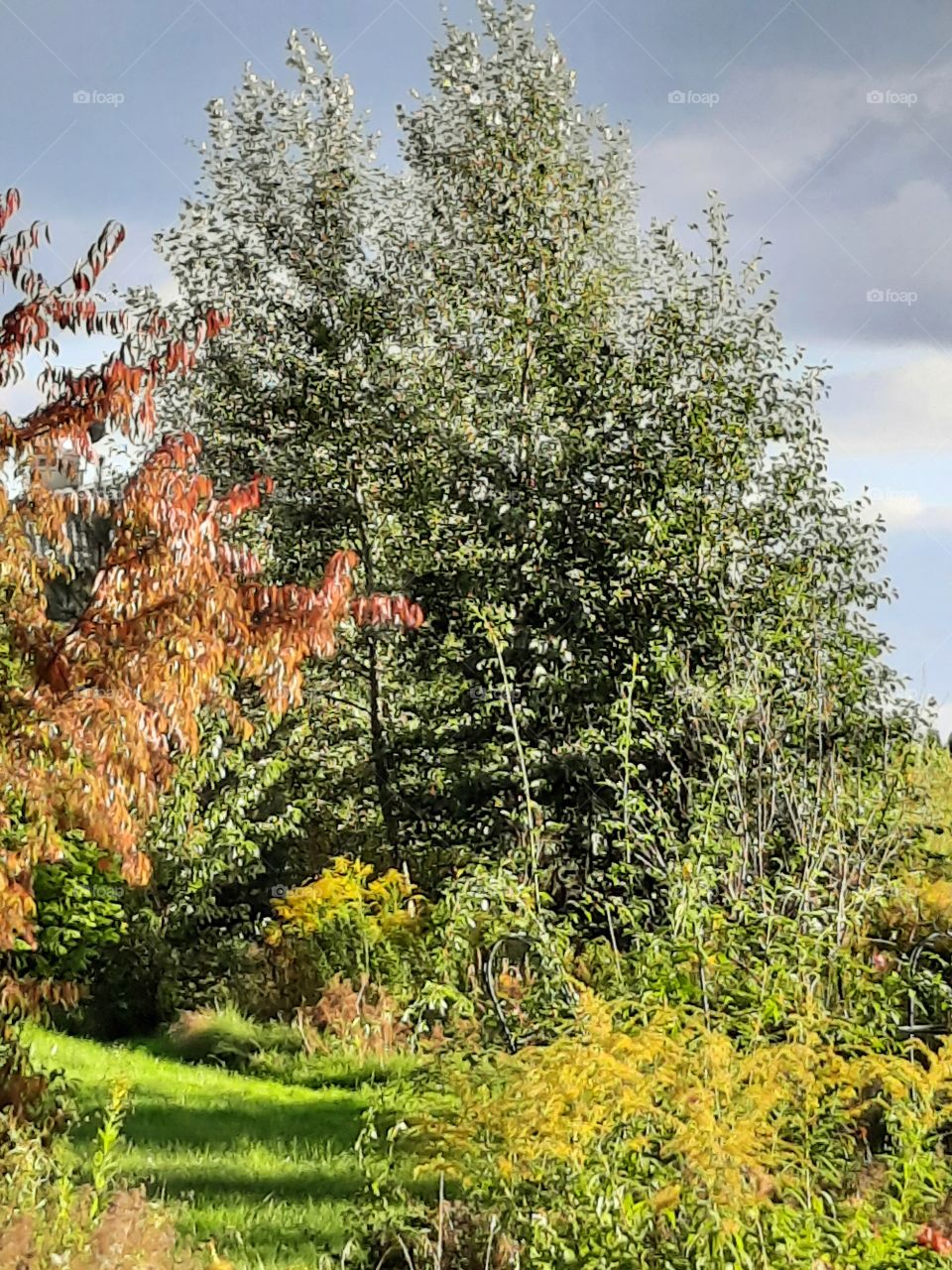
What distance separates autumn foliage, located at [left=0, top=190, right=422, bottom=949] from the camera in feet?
13.2

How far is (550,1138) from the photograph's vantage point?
313 centimetres

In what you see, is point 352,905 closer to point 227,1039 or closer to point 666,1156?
point 227,1039

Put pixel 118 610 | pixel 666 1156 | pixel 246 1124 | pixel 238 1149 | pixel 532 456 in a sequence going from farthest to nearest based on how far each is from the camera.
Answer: pixel 532 456, pixel 246 1124, pixel 238 1149, pixel 118 610, pixel 666 1156

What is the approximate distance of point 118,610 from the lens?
411 cm

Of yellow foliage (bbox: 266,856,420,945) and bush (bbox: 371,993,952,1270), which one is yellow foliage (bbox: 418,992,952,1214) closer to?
bush (bbox: 371,993,952,1270)

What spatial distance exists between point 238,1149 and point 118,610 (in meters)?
2.24

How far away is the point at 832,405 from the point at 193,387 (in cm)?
465

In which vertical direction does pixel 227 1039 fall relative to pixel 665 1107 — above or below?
below

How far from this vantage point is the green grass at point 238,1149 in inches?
158

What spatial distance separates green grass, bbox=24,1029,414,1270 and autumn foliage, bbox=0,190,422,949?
1088mm

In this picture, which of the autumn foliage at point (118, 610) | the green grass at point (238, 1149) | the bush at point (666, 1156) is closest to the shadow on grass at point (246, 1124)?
the green grass at point (238, 1149)

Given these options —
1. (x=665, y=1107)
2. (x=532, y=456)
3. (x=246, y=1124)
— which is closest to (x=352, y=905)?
(x=246, y=1124)

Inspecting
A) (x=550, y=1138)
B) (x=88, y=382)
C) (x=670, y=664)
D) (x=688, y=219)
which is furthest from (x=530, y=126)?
(x=550, y=1138)

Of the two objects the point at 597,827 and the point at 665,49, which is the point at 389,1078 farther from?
the point at 665,49
